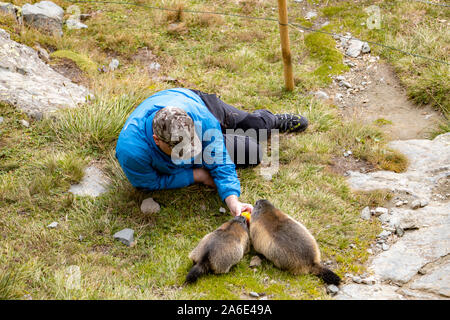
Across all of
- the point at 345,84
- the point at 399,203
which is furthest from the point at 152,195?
the point at 345,84

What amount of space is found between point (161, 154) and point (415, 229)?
9.49ft

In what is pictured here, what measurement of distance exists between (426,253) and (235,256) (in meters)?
1.86

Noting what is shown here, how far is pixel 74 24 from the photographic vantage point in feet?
29.3

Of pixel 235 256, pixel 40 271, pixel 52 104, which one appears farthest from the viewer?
pixel 52 104

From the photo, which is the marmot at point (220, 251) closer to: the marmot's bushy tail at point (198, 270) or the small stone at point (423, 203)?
the marmot's bushy tail at point (198, 270)

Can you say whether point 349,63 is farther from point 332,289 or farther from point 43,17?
point 43,17

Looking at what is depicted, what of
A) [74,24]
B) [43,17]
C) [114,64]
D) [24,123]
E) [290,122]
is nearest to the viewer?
[24,123]

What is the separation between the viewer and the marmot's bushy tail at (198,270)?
3.67 meters

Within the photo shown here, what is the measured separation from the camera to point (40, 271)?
363cm

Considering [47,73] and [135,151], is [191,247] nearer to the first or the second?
[135,151]

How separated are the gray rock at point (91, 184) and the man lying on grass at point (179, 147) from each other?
24.3 inches

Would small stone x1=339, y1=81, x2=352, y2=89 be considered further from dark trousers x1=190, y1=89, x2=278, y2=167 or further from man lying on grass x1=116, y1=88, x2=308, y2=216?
man lying on grass x1=116, y1=88, x2=308, y2=216

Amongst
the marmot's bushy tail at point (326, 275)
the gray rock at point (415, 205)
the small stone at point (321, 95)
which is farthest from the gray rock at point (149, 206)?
the small stone at point (321, 95)

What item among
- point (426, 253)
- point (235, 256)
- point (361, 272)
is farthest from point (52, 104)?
point (426, 253)
